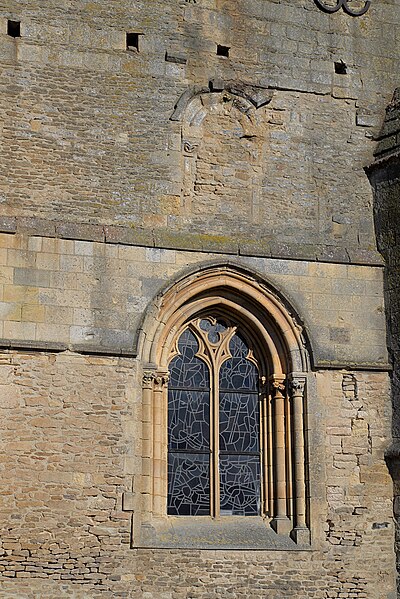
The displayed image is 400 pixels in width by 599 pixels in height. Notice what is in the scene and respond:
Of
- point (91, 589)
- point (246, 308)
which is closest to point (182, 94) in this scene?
point (246, 308)

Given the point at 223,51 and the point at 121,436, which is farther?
the point at 223,51

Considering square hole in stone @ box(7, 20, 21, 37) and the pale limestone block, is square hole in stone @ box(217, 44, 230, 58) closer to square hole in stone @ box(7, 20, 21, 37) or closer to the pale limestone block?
square hole in stone @ box(7, 20, 21, 37)

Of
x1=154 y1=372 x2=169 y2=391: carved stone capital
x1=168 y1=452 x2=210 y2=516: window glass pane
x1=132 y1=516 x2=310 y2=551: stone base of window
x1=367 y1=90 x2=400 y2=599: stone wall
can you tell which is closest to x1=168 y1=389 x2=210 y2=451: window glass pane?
x1=168 y1=452 x2=210 y2=516: window glass pane

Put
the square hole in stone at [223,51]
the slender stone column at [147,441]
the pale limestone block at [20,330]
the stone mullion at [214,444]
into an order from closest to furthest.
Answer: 1. the pale limestone block at [20,330]
2. the slender stone column at [147,441]
3. the stone mullion at [214,444]
4. the square hole in stone at [223,51]

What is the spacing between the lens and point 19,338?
1208 cm

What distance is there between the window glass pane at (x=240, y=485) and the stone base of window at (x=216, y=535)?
0.12 metres

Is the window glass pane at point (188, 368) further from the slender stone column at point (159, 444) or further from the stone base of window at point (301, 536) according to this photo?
the stone base of window at point (301, 536)

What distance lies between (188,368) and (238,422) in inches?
33.8

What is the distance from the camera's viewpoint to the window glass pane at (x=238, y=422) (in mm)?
13039

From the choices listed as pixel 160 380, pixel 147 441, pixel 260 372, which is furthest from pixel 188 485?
pixel 260 372

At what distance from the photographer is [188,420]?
42.5ft

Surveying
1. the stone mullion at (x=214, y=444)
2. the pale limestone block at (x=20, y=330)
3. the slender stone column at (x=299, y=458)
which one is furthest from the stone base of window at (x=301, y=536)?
the pale limestone block at (x=20, y=330)

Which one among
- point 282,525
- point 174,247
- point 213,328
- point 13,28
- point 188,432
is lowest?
point 282,525

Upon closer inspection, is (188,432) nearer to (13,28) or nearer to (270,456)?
(270,456)
